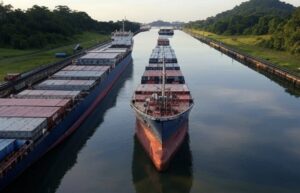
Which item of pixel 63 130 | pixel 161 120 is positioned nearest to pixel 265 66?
pixel 63 130

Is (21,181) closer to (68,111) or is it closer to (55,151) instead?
(55,151)

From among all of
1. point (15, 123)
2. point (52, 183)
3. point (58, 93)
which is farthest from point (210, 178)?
point (58, 93)

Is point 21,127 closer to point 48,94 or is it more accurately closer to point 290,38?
point 48,94

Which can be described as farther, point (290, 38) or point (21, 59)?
point (290, 38)

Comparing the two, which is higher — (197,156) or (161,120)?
(161,120)

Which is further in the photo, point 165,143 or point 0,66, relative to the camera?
point 0,66

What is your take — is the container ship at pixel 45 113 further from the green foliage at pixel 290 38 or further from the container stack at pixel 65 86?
the green foliage at pixel 290 38

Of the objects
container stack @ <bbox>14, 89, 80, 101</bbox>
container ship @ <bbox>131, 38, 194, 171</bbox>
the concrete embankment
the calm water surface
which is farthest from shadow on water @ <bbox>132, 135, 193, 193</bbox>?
the concrete embankment
